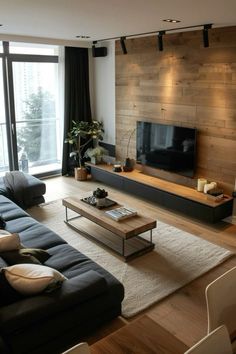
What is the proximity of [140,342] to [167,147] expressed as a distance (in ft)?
12.7

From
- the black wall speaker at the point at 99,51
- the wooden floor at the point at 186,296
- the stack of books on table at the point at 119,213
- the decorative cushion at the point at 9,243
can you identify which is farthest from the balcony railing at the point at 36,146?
the decorative cushion at the point at 9,243

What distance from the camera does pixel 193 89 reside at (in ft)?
15.6

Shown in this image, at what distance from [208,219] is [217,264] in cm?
92

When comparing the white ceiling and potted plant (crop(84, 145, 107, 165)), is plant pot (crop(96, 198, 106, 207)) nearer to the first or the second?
the white ceiling

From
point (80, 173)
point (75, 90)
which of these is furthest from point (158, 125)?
point (75, 90)

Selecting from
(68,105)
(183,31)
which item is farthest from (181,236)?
(68,105)

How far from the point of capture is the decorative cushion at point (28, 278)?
2178 millimetres

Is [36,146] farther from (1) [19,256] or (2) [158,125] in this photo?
(1) [19,256]

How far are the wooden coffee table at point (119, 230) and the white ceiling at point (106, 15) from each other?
2139mm

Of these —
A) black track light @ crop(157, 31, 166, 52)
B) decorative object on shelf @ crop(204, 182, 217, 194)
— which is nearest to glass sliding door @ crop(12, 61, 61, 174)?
black track light @ crop(157, 31, 166, 52)

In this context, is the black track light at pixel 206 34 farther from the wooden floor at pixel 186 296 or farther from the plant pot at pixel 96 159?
the plant pot at pixel 96 159

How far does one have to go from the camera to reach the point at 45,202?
536cm

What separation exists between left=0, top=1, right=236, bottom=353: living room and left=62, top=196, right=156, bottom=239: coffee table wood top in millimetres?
40

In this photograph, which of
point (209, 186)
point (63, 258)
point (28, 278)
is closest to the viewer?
point (28, 278)
